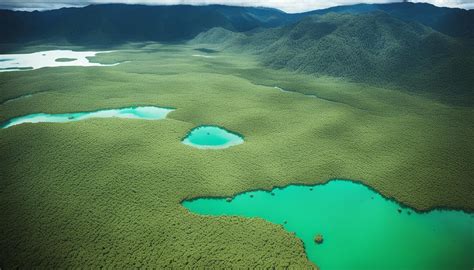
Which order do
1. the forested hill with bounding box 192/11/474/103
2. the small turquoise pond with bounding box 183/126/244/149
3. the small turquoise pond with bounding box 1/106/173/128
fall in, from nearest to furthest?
the small turquoise pond with bounding box 183/126/244/149 → the small turquoise pond with bounding box 1/106/173/128 → the forested hill with bounding box 192/11/474/103

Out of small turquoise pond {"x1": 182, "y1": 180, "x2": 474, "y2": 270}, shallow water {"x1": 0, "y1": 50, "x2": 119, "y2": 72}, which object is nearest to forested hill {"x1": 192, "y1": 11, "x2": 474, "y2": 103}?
small turquoise pond {"x1": 182, "y1": 180, "x2": 474, "y2": 270}

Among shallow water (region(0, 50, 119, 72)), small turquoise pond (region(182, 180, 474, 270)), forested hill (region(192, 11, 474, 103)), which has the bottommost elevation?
small turquoise pond (region(182, 180, 474, 270))

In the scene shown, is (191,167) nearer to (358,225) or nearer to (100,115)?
(358,225)

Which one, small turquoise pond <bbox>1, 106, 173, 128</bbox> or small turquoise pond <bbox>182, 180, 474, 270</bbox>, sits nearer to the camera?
small turquoise pond <bbox>182, 180, 474, 270</bbox>

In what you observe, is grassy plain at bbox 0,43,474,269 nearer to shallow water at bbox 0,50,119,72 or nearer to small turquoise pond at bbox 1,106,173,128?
small turquoise pond at bbox 1,106,173,128

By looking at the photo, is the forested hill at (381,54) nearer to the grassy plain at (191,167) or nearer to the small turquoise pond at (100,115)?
the grassy plain at (191,167)

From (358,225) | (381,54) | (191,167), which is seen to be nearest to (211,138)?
(191,167)
